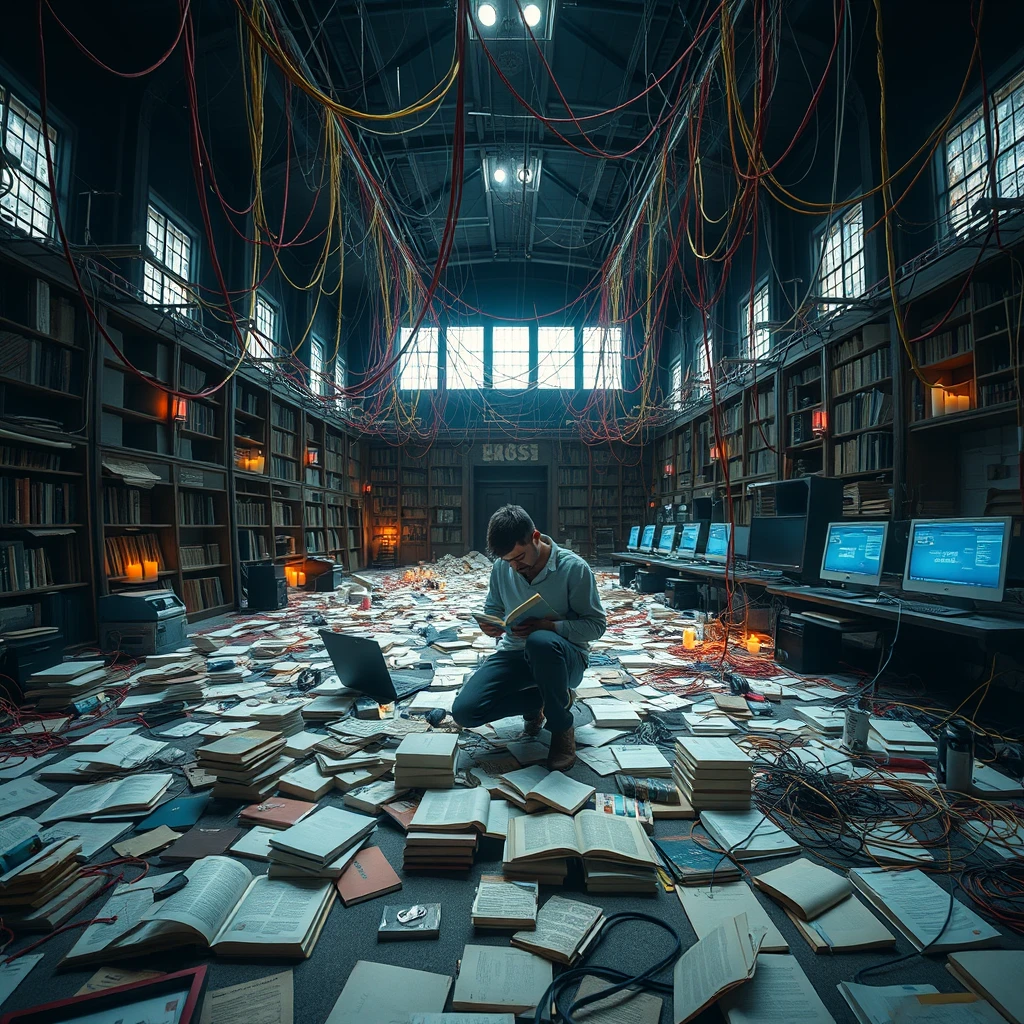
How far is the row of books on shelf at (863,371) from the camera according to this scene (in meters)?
4.55

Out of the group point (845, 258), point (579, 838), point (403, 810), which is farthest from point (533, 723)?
point (845, 258)

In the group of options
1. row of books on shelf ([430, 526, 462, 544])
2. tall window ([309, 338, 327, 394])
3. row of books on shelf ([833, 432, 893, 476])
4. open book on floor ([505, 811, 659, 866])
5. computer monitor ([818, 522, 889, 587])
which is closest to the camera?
open book on floor ([505, 811, 659, 866])

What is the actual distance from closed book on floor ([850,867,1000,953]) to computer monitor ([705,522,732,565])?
13.3ft

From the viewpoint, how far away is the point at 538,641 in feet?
6.37

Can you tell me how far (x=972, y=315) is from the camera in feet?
12.0

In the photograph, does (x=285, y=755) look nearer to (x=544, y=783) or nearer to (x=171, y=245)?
(x=544, y=783)

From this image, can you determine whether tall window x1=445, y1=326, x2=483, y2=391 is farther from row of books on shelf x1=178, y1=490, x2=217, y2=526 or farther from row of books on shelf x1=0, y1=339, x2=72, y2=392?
row of books on shelf x1=0, y1=339, x2=72, y2=392

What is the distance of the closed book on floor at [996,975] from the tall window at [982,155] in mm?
4207

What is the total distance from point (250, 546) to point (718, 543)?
5404 mm

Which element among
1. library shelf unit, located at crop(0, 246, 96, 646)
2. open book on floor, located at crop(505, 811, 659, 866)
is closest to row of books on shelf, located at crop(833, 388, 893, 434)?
open book on floor, located at crop(505, 811, 659, 866)

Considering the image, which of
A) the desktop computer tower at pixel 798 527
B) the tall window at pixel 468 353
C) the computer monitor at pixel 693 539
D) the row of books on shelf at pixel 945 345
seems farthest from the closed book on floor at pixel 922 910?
the tall window at pixel 468 353

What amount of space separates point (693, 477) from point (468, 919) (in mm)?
8282

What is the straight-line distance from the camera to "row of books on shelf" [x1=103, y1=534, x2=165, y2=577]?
417cm

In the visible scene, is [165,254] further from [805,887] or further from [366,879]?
[805,887]
